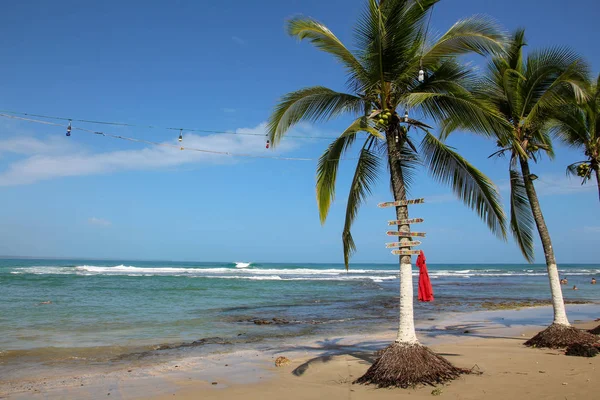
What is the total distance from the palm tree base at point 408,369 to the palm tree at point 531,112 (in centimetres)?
376

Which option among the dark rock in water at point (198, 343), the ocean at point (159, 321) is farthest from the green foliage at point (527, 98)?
the dark rock in water at point (198, 343)

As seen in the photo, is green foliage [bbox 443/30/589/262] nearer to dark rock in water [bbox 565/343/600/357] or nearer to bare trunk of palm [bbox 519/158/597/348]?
bare trunk of palm [bbox 519/158/597/348]

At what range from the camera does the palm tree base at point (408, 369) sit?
6.22 meters

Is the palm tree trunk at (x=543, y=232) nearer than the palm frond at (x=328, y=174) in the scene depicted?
No

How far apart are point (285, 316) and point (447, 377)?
449 inches

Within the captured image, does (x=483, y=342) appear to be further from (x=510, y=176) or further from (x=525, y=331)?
(x=510, y=176)

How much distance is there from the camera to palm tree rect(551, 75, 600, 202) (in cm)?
968

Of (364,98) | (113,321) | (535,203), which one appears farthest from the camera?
(113,321)

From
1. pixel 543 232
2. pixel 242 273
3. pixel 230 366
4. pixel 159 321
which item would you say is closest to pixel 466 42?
pixel 543 232

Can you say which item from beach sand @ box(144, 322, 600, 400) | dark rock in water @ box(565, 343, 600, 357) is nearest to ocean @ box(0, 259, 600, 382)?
beach sand @ box(144, 322, 600, 400)

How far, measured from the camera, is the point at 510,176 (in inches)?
389

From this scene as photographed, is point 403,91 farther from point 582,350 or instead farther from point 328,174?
point 582,350

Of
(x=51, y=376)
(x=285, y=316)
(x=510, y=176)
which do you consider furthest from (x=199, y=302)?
(x=510, y=176)

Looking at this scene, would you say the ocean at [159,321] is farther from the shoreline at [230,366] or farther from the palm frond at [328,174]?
the palm frond at [328,174]
